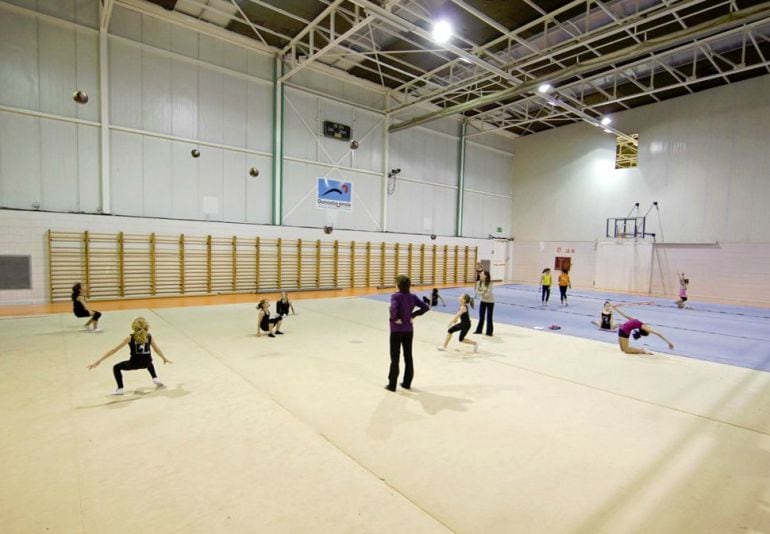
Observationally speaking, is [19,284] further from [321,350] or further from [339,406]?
[339,406]

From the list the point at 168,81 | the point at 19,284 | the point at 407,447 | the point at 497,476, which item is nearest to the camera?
the point at 497,476

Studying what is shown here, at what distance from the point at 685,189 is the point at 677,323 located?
1110cm

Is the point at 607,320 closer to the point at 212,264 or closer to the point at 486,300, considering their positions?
the point at 486,300

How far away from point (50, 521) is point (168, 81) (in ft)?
48.3

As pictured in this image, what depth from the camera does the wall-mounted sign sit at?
57.2ft

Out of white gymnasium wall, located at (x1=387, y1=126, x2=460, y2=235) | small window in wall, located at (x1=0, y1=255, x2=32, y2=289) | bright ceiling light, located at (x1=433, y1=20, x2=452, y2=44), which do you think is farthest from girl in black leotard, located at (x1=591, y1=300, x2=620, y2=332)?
small window in wall, located at (x1=0, y1=255, x2=32, y2=289)

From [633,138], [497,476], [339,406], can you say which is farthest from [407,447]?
[633,138]

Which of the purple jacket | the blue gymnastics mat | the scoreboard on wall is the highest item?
the scoreboard on wall

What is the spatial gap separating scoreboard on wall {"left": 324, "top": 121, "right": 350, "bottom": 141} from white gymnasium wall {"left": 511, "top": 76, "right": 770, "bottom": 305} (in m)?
13.3

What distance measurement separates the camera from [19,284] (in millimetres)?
11508

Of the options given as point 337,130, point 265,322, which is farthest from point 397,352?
point 337,130

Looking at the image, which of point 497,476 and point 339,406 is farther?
point 339,406

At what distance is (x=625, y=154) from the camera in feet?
74.5

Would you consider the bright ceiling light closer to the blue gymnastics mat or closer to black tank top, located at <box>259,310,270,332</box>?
the blue gymnastics mat
